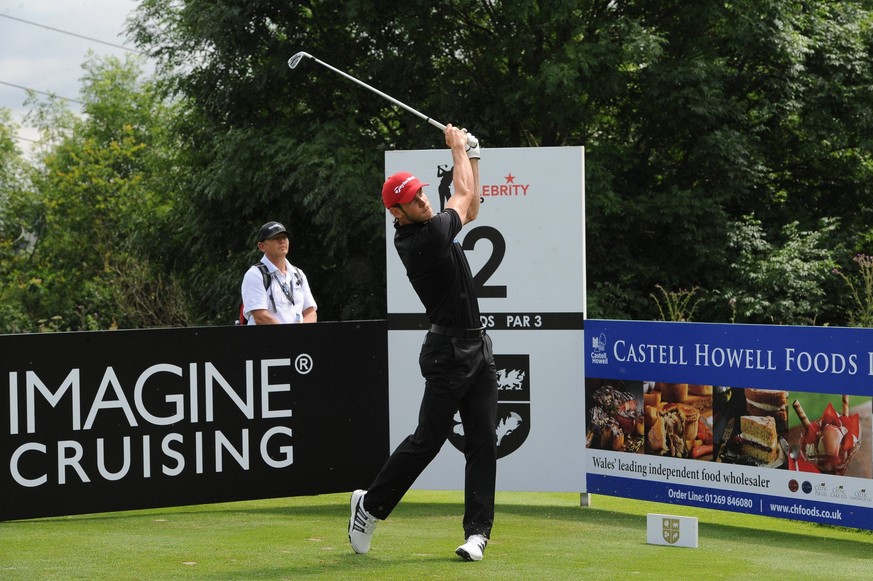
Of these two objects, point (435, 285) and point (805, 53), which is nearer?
point (435, 285)

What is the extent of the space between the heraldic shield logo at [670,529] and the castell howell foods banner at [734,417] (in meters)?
1.12

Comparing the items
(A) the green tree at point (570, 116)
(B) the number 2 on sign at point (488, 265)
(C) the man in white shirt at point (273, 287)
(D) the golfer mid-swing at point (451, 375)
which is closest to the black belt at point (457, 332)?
(D) the golfer mid-swing at point (451, 375)

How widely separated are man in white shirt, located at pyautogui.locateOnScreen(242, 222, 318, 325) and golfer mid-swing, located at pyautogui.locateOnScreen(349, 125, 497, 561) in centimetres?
235

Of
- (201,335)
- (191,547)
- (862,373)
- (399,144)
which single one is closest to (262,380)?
(201,335)

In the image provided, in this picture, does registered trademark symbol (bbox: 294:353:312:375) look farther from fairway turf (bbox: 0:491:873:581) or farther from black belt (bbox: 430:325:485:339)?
black belt (bbox: 430:325:485:339)

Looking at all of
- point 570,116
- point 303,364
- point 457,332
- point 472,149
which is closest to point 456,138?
point 472,149

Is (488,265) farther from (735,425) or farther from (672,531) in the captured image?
(672,531)

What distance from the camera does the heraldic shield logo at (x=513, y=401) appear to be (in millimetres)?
8062

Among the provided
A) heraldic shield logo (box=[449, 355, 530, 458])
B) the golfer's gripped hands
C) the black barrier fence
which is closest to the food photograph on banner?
heraldic shield logo (box=[449, 355, 530, 458])

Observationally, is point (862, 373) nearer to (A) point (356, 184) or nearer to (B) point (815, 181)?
(A) point (356, 184)

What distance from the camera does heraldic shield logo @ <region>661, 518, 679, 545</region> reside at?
622 centimetres

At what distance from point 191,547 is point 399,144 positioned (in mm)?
20363

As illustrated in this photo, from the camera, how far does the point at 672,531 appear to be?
623cm

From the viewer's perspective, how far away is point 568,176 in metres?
7.93
